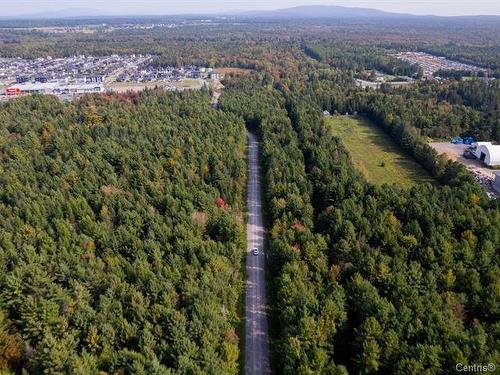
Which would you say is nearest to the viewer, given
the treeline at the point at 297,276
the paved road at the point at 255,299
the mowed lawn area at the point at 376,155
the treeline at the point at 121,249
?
the treeline at the point at 297,276

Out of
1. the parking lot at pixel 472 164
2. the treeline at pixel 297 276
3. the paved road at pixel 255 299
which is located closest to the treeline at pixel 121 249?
the paved road at pixel 255 299

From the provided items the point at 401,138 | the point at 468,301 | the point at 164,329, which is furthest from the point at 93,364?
the point at 401,138

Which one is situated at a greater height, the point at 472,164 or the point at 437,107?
the point at 437,107

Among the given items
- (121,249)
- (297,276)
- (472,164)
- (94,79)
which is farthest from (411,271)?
(94,79)

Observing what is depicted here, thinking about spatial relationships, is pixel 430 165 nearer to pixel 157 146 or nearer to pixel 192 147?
pixel 192 147

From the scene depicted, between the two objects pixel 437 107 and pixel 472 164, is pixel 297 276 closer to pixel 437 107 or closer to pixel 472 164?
pixel 472 164

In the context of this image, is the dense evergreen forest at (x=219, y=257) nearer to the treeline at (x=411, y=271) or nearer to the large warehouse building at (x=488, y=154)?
the treeline at (x=411, y=271)
